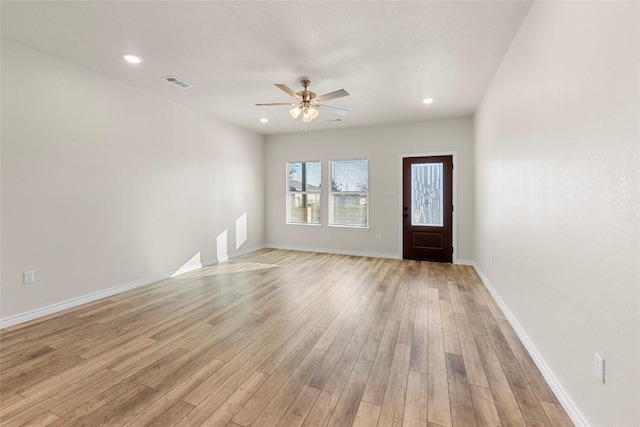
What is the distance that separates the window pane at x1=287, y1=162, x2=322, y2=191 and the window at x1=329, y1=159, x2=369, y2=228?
1.30 feet

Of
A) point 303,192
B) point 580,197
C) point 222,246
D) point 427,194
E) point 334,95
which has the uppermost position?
point 334,95

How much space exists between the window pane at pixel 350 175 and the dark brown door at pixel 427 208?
2.82 feet

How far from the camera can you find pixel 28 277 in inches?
117

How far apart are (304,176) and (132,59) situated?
4.19 metres

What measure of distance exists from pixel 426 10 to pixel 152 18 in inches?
91.7

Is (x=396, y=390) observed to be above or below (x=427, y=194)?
below

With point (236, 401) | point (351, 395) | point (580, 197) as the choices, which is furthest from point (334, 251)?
point (580, 197)

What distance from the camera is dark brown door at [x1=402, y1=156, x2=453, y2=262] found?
5562 mm

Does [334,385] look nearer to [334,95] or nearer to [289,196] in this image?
[334,95]

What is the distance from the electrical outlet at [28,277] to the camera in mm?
2945

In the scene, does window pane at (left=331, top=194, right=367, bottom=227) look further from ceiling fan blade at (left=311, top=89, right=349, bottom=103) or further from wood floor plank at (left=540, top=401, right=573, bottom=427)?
wood floor plank at (left=540, top=401, right=573, bottom=427)

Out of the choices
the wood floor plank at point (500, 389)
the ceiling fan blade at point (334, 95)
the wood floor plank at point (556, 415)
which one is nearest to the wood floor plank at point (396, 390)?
the wood floor plank at point (500, 389)

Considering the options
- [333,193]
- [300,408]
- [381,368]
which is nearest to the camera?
[300,408]

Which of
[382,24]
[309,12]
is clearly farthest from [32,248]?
[382,24]
